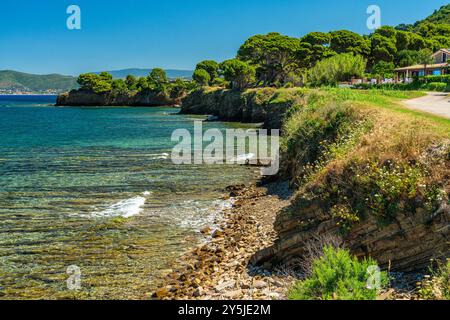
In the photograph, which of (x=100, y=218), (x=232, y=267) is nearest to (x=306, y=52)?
(x=100, y=218)

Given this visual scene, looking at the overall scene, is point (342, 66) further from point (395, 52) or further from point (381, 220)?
point (381, 220)

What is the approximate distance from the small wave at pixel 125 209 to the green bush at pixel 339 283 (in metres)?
12.9

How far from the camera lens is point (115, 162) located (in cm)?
3559

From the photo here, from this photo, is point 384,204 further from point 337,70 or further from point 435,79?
point 337,70

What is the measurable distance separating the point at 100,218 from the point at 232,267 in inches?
342

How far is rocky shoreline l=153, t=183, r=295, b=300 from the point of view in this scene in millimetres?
11531

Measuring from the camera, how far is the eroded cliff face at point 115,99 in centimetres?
16062

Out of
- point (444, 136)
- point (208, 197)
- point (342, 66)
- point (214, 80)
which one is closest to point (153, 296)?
point (444, 136)

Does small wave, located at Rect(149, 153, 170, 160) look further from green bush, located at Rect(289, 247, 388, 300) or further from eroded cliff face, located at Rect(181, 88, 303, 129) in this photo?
green bush, located at Rect(289, 247, 388, 300)

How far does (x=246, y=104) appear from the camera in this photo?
8250 centimetres

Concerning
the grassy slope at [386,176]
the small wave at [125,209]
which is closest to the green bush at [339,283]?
the grassy slope at [386,176]

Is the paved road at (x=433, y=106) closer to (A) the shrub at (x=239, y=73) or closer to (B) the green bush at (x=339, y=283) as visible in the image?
(B) the green bush at (x=339, y=283)

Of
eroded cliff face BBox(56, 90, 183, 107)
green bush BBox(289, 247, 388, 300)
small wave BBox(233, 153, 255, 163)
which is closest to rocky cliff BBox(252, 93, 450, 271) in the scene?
green bush BBox(289, 247, 388, 300)
